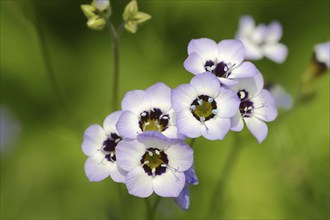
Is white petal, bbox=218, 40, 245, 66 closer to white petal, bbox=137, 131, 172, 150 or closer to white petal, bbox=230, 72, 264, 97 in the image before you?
white petal, bbox=230, 72, 264, 97

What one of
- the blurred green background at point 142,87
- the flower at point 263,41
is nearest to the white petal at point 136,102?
the flower at point 263,41

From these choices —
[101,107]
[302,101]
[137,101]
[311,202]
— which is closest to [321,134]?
[311,202]

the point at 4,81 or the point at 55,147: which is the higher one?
the point at 4,81

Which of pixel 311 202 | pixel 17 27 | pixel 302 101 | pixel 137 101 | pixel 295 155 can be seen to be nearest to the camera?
pixel 137 101

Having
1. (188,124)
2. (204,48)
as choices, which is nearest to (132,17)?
(204,48)

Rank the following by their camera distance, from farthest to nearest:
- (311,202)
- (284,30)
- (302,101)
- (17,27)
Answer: (284,30), (17,27), (311,202), (302,101)

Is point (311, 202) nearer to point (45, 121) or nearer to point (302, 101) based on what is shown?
point (302, 101)

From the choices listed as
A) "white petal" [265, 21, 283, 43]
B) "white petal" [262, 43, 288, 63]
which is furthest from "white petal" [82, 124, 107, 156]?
"white petal" [265, 21, 283, 43]
